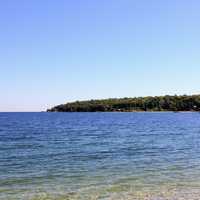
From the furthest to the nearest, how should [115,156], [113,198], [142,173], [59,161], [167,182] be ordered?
[115,156] → [59,161] → [142,173] → [167,182] → [113,198]

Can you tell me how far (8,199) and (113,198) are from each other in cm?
422

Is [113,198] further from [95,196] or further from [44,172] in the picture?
[44,172]

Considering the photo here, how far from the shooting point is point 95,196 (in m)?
17.0

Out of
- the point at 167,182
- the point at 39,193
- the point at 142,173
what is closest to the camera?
the point at 39,193

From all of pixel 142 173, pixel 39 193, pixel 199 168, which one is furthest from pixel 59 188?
pixel 199 168

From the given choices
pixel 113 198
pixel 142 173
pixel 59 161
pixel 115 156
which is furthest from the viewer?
pixel 115 156

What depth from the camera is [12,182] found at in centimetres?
2058

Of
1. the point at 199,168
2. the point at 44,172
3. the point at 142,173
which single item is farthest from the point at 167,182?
the point at 44,172

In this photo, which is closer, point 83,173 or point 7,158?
point 83,173

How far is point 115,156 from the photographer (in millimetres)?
32312

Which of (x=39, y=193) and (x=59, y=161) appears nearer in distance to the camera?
(x=39, y=193)

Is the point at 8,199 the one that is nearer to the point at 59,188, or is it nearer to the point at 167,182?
the point at 59,188

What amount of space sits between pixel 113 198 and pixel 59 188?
329 centimetres

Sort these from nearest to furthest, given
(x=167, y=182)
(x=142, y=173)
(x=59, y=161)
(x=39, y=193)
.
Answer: (x=39, y=193) < (x=167, y=182) < (x=142, y=173) < (x=59, y=161)
